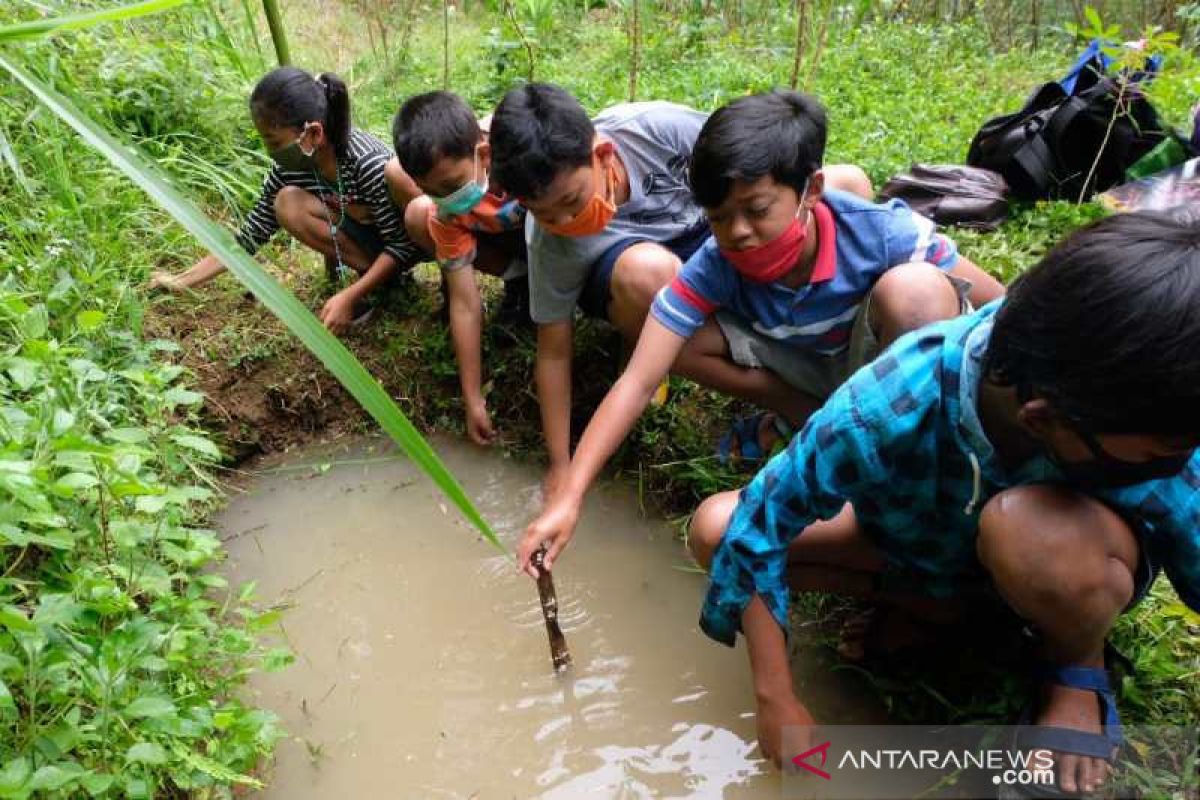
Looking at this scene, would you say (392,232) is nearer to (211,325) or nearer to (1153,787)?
(211,325)

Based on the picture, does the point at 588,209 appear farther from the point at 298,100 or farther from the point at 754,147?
the point at 298,100

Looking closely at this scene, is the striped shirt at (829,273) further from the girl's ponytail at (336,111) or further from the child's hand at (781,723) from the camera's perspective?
the girl's ponytail at (336,111)

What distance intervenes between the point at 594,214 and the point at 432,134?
473 millimetres

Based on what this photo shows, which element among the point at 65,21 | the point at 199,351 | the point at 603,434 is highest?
the point at 65,21

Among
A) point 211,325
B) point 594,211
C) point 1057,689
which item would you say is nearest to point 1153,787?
point 1057,689

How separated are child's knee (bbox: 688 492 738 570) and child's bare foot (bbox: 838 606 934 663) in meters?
0.35

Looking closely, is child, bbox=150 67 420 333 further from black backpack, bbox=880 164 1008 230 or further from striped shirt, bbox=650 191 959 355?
black backpack, bbox=880 164 1008 230

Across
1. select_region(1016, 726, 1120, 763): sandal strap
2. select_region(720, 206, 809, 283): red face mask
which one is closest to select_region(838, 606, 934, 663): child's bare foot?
select_region(1016, 726, 1120, 763): sandal strap

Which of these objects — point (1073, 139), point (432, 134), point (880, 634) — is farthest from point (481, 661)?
point (1073, 139)

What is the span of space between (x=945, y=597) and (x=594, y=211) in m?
1.10

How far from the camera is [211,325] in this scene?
2.85 m

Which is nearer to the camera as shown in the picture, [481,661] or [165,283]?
[481,661]

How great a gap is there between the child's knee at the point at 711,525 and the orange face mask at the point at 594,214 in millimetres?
753

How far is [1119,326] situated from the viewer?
3.23 ft
